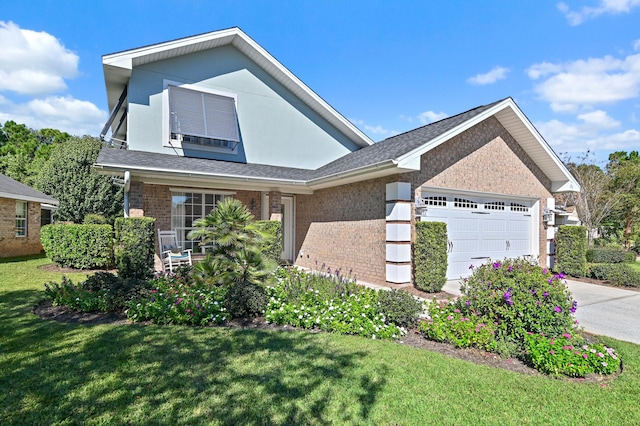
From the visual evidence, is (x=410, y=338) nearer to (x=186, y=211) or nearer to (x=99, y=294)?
(x=99, y=294)

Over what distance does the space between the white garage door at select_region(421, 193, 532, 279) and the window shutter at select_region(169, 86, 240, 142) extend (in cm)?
736

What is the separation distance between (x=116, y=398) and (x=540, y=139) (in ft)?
42.0

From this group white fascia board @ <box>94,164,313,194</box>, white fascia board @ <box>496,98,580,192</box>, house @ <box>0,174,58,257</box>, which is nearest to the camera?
white fascia board @ <box>94,164,313,194</box>

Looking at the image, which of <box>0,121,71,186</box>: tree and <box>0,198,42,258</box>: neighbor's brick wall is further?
<box>0,121,71,186</box>: tree

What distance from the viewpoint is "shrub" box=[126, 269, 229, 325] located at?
5.47 metres

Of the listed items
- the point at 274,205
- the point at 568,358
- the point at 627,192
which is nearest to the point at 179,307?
the point at 568,358

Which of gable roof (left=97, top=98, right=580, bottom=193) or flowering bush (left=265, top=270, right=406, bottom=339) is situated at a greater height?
gable roof (left=97, top=98, right=580, bottom=193)

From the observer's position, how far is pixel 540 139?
11.0 metres

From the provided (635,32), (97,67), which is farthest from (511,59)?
(97,67)

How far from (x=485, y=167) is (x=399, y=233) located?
14.3 feet

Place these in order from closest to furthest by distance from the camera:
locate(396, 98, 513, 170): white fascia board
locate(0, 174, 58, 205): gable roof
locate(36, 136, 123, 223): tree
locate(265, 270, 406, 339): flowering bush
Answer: locate(265, 270, 406, 339): flowering bush
locate(396, 98, 513, 170): white fascia board
locate(0, 174, 58, 205): gable roof
locate(36, 136, 123, 223): tree

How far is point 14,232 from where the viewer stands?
15.1 metres

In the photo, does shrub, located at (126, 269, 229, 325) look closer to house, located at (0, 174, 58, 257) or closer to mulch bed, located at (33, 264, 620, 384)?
mulch bed, located at (33, 264, 620, 384)

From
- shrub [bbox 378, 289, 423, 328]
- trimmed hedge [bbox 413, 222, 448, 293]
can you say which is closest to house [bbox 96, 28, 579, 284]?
trimmed hedge [bbox 413, 222, 448, 293]
